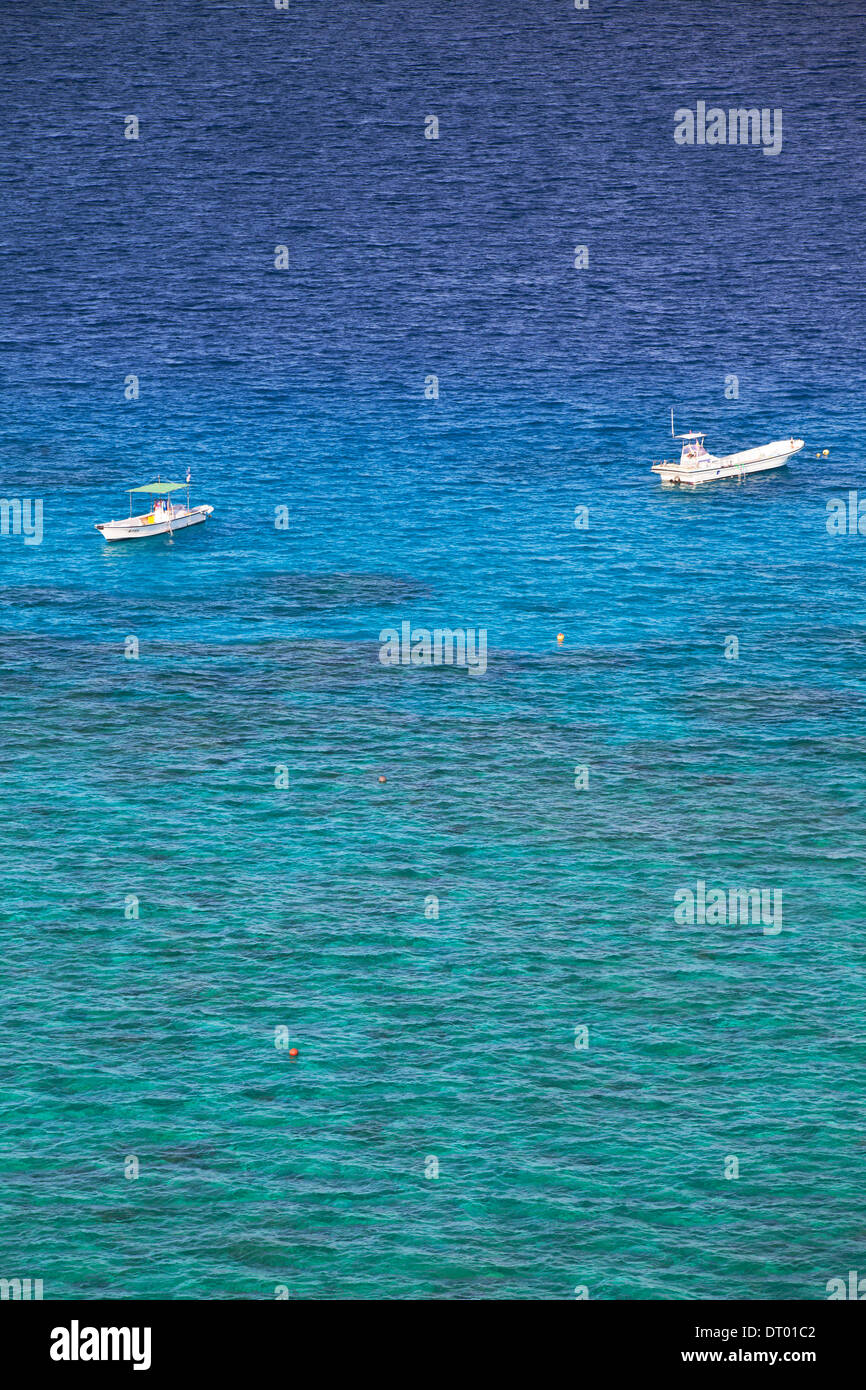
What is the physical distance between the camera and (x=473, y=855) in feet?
371

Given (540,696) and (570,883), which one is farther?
(540,696)

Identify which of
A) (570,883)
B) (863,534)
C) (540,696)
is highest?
(863,534)

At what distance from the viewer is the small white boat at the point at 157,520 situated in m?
172

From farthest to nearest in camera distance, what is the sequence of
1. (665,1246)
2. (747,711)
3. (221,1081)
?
1. (747,711)
2. (221,1081)
3. (665,1246)

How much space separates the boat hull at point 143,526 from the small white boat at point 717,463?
147 feet

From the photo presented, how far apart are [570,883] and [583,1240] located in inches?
1308

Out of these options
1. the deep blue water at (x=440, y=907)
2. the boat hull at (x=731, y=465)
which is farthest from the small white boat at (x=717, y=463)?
the deep blue water at (x=440, y=907)

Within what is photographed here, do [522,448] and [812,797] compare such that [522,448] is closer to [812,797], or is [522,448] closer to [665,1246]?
[812,797]

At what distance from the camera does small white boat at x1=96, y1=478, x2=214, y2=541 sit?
17225 cm

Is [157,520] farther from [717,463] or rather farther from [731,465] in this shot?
[731,465]

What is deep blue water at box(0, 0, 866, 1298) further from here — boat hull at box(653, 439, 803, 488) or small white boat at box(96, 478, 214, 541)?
boat hull at box(653, 439, 803, 488)

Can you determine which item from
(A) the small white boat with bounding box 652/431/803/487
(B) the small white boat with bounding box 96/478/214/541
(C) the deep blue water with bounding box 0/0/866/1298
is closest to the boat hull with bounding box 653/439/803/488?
(A) the small white boat with bounding box 652/431/803/487

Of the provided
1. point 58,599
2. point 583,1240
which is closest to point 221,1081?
point 583,1240

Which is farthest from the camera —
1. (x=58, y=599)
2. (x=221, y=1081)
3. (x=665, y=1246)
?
(x=58, y=599)
